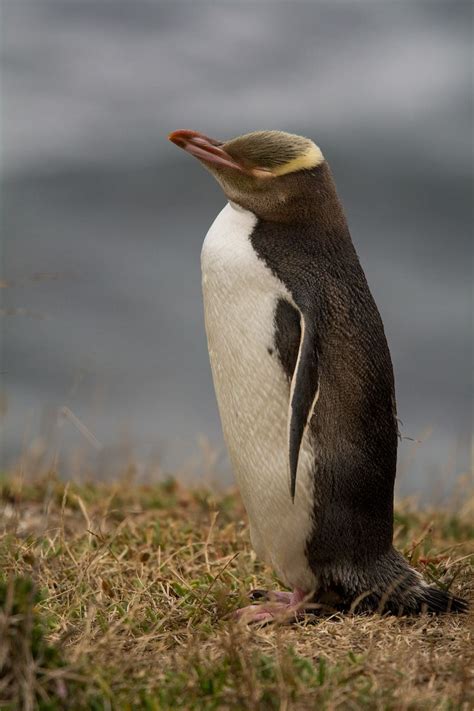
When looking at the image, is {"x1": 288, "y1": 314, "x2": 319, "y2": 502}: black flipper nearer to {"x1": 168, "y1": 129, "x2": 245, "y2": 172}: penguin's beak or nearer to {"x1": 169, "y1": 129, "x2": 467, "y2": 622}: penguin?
{"x1": 169, "y1": 129, "x2": 467, "y2": 622}: penguin

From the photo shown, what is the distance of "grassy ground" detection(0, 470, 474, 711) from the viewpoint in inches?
119

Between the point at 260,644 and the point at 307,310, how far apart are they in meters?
1.22

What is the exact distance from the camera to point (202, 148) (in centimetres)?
422

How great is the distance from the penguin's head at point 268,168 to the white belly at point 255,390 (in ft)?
0.31

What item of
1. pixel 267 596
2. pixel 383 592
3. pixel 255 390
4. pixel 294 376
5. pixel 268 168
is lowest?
pixel 267 596

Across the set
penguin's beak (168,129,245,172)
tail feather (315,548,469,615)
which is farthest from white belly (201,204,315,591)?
penguin's beak (168,129,245,172)

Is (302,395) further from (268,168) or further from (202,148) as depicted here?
(202,148)

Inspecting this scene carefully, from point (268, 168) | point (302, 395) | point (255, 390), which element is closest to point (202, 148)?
point (268, 168)

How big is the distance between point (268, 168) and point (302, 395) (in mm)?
942

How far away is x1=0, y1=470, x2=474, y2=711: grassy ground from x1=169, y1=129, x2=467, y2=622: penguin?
181 millimetres

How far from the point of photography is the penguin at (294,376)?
3990 mm

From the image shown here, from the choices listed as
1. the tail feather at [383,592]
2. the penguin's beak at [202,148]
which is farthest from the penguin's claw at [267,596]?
the penguin's beak at [202,148]

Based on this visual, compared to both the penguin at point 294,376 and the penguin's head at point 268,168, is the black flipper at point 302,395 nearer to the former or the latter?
the penguin at point 294,376

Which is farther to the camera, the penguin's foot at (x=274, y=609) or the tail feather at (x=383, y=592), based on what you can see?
the tail feather at (x=383, y=592)
